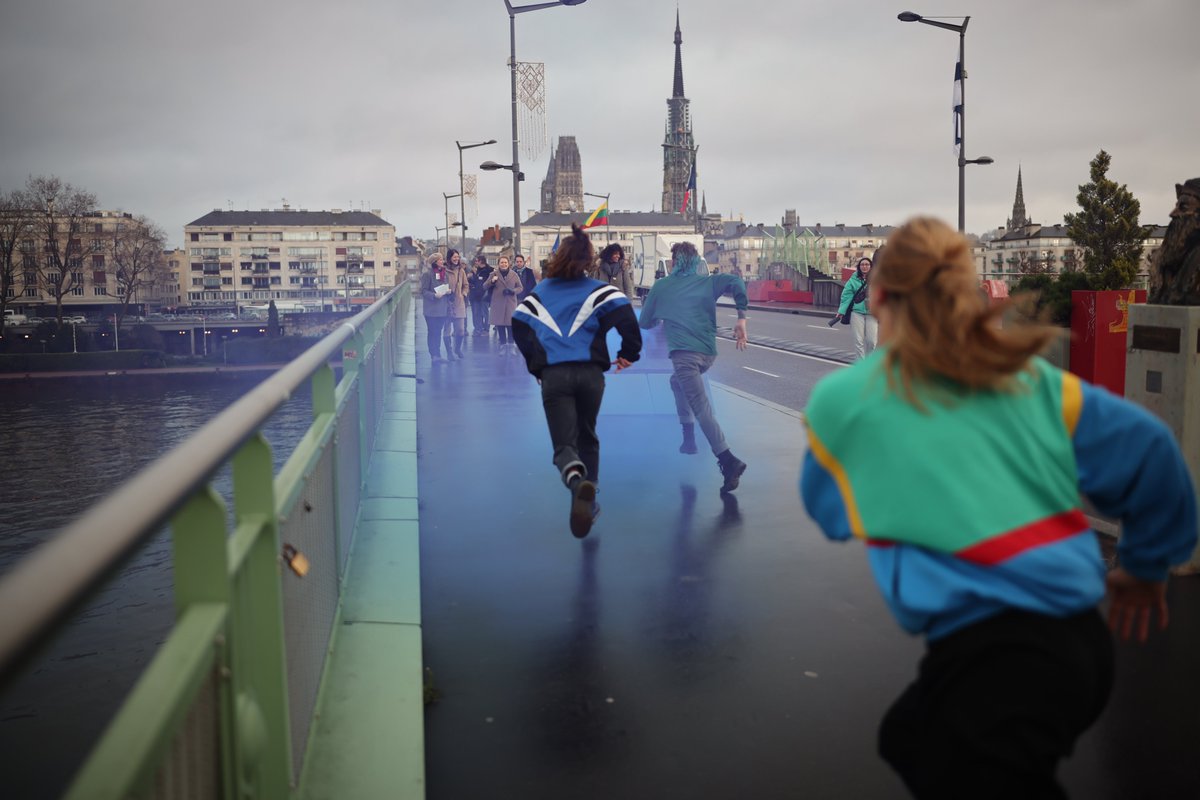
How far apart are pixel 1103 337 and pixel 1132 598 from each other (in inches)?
440

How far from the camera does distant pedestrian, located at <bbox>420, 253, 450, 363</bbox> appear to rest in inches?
758

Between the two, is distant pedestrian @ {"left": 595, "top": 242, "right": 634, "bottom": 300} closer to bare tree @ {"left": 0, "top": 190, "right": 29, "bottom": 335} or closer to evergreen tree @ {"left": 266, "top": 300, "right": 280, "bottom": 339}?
bare tree @ {"left": 0, "top": 190, "right": 29, "bottom": 335}

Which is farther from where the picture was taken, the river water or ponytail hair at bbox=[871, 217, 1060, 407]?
the river water

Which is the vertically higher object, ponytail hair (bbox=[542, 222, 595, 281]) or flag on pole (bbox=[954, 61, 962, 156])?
flag on pole (bbox=[954, 61, 962, 156])

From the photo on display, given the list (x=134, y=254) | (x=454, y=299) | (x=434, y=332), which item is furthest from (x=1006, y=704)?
(x=134, y=254)

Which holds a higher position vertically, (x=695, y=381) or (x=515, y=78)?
(x=515, y=78)

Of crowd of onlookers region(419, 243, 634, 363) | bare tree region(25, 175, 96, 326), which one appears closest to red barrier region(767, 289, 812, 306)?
crowd of onlookers region(419, 243, 634, 363)

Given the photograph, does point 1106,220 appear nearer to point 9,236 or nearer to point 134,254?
point 9,236

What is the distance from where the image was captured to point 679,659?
4828 mm

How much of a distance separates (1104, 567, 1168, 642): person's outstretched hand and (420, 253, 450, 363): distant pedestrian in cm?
1712

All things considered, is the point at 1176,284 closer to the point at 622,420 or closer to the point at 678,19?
the point at 622,420

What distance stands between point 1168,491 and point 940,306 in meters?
0.56

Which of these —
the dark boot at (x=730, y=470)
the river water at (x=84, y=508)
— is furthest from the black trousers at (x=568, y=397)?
the dark boot at (x=730, y=470)

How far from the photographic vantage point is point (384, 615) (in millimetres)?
4840
